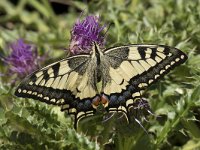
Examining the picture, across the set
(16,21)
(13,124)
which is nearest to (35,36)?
(16,21)

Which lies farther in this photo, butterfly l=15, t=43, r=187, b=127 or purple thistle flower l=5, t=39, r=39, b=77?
purple thistle flower l=5, t=39, r=39, b=77

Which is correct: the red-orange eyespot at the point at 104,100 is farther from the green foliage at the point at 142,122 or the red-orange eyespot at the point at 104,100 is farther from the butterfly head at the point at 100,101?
the green foliage at the point at 142,122

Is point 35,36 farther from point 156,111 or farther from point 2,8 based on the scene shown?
point 156,111

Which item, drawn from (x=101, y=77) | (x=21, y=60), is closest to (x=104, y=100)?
(x=101, y=77)

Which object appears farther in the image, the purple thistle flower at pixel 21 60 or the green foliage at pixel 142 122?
the purple thistle flower at pixel 21 60

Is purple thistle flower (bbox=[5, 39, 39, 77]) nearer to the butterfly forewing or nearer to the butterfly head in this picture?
the butterfly forewing

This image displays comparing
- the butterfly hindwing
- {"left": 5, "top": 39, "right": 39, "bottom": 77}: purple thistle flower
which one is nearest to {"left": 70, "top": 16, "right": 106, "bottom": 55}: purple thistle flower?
the butterfly hindwing

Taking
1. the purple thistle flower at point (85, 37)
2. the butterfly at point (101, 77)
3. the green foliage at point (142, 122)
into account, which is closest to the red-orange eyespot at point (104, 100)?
the butterfly at point (101, 77)
